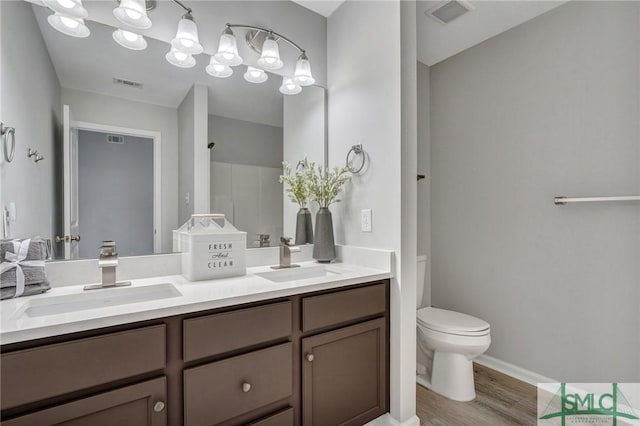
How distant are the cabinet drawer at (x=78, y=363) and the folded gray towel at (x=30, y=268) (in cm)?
38

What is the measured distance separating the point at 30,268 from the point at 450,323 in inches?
82.2

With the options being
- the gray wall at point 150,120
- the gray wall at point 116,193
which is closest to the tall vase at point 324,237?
the gray wall at point 150,120

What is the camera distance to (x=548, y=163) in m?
2.03

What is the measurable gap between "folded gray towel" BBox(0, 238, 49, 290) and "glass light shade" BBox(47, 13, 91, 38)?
0.87 meters

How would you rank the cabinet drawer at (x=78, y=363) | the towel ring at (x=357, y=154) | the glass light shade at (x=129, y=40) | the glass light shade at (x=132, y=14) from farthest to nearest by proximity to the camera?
the towel ring at (x=357, y=154)
the glass light shade at (x=129, y=40)
the glass light shade at (x=132, y=14)
the cabinet drawer at (x=78, y=363)

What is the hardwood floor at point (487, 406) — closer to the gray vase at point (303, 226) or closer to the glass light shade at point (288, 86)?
the gray vase at point (303, 226)

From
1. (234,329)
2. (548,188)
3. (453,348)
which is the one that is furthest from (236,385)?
(548,188)

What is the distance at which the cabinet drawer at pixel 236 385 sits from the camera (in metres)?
1.05

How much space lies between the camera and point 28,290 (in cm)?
111

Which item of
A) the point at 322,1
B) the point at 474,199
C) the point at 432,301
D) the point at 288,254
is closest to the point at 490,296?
the point at 432,301

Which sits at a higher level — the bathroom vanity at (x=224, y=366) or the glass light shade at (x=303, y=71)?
the glass light shade at (x=303, y=71)

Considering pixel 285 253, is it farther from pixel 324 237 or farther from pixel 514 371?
pixel 514 371

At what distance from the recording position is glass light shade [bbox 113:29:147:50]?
4.71 feet

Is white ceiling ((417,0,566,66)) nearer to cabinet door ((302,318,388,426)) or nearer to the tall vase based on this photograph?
the tall vase
